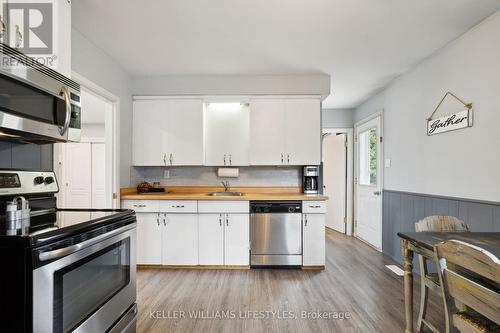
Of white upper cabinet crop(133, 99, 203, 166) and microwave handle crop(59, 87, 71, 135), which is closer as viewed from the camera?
microwave handle crop(59, 87, 71, 135)

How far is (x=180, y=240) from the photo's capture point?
338cm

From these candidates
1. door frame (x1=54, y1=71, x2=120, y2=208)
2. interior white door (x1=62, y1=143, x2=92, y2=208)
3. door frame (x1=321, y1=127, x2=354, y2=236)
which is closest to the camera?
door frame (x1=54, y1=71, x2=120, y2=208)

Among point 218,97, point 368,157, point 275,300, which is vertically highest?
point 218,97

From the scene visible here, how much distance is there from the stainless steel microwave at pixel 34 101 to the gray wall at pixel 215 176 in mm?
2355

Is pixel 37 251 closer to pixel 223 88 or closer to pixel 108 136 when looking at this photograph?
pixel 108 136

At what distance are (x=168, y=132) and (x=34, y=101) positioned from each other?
2.43 meters

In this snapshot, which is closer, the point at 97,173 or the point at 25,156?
the point at 25,156

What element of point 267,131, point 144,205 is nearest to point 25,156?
point 144,205

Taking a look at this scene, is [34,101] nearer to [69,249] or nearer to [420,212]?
[69,249]

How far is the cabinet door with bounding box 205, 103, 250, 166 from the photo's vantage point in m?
3.80

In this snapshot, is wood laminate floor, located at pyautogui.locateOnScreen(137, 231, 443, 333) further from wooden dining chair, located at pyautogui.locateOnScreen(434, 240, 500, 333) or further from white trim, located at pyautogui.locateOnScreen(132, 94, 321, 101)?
white trim, located at pyautogui.locateOnScreen(132, 94, 321, 101)

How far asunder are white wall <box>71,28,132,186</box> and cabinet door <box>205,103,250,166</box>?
40.7 inches

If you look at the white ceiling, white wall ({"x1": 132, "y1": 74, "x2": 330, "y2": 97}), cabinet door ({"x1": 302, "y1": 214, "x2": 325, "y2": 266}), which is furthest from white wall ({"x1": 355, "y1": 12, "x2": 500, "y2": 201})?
cabinet door ({"x1": 302, "y1": 214, "x2": 325, "y2": 266})

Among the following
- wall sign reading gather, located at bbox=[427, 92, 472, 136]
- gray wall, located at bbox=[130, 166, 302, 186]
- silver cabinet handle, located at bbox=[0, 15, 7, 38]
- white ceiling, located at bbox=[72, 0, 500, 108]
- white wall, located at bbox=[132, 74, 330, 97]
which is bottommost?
gray wall, located at bbox=[130, 166, 302, 186]
